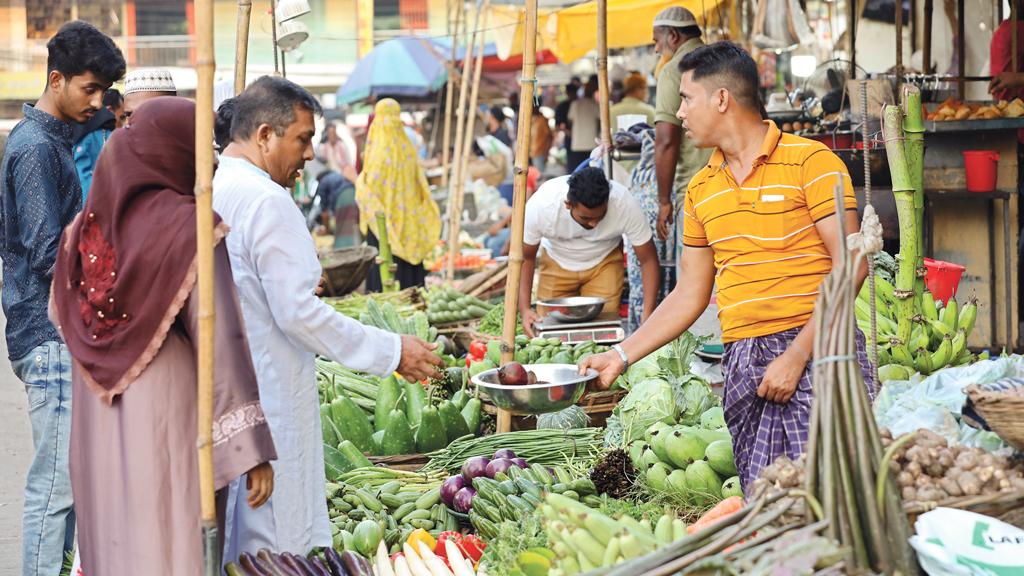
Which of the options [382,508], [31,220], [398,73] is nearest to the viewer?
[31,220]

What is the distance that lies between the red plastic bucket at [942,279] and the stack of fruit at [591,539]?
3.38 meters

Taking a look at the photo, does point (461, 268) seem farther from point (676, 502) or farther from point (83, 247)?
point (83, 247)

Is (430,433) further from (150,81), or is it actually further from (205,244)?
(205,244)

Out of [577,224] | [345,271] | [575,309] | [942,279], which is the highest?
[577,224]

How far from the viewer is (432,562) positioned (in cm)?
370

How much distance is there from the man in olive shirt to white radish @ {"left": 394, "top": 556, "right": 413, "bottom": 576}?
4.07m

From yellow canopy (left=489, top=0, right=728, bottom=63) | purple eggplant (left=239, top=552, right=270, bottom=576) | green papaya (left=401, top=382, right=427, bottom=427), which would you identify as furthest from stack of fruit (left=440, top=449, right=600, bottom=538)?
yellow canopy (left=489, top=0, right=728, bottom=63)

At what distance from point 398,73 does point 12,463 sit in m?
12.8

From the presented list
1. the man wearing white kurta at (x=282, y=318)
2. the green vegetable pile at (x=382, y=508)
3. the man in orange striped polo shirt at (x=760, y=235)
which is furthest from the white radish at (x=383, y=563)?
the man in orange striped polo shirt at (x=760, y=235)

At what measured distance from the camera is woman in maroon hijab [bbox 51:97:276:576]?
9.59 feet

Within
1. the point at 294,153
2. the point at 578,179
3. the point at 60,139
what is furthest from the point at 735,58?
the point at 578,179

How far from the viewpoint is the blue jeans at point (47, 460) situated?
4109 mm

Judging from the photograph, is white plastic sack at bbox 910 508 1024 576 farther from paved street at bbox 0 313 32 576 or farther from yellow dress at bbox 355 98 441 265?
yellow dress at bbox 355 98 441 265

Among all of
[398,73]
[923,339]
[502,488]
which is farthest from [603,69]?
[398,73]
